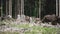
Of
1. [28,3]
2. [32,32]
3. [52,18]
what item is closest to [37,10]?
[28,3]

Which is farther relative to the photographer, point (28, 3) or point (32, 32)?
point (28, 3)

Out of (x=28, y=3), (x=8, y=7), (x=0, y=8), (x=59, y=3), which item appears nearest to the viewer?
(x=59, y=3)

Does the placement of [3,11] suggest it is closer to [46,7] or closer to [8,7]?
[8,7]

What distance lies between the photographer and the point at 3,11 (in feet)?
54.6

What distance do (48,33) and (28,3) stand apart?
1307cm

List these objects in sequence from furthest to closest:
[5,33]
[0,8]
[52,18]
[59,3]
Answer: [0,8] → [59,3] → [52,18] → [5,33]

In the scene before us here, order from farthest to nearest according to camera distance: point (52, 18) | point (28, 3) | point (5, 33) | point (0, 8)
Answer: point (28, 3), point (0, 8), point (52, 18), point (5, 33)

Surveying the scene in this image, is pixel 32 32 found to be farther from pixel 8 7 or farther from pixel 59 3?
pixel 8 7

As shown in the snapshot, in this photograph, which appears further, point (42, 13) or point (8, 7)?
point (42, 13)

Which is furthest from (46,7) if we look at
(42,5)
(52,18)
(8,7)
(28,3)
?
(52,18)

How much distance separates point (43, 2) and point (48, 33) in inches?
465

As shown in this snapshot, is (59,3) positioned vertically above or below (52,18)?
above

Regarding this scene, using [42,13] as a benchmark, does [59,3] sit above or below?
above

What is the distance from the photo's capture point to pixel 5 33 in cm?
445
